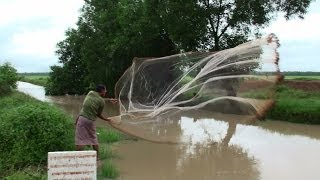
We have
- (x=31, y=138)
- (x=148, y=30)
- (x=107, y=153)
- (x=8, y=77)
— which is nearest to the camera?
(x=31, y=138)

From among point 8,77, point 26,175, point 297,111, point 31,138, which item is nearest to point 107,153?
point 31,138

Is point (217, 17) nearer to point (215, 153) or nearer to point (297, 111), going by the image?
point (297, 111)

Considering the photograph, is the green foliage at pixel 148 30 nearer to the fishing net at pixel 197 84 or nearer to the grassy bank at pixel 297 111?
the grassy bank at pixel 297 111

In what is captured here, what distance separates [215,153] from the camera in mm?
12430

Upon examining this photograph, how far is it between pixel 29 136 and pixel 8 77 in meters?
17.3

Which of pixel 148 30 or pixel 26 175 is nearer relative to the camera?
pixel 26 175

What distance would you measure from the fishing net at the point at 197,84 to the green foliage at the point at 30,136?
73.9 inches

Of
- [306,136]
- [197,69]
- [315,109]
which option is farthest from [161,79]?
[315,109]

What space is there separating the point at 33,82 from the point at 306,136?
78.2m

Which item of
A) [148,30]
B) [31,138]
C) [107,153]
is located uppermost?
[148,30]

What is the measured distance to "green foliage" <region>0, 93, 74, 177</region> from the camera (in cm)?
881

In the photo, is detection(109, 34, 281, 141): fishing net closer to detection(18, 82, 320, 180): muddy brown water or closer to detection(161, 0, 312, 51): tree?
detection(18, 82, 320, 180): muddy brown water

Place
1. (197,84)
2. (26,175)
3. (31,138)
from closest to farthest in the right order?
(26,175), (31,138), (197,84)

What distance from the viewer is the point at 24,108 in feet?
30.9
